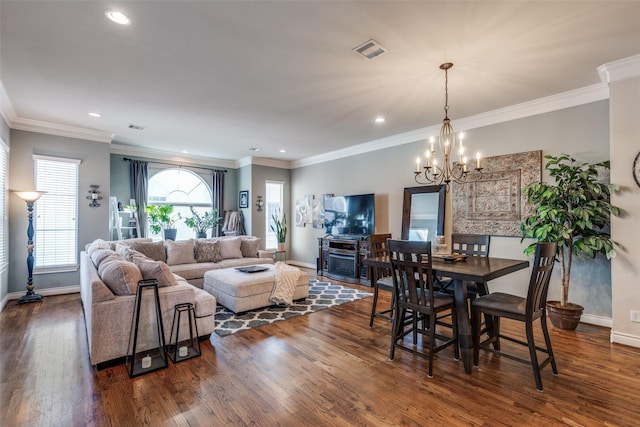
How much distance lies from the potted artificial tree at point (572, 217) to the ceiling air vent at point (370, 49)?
2502 millimetres

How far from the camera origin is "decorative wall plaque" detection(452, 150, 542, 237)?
4.14 metres

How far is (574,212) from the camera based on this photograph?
334 cm

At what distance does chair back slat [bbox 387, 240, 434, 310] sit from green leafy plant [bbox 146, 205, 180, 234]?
18.8ft

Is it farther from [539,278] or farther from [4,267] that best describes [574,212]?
[4,267]

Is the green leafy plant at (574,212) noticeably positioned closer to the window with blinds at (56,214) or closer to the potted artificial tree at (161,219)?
the potted artificial tree at (161,219)

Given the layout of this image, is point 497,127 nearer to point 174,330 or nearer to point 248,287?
point 248,287

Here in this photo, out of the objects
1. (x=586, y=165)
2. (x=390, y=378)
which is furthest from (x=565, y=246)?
(x=390, y=378)

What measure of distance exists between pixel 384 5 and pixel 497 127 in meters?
3.13

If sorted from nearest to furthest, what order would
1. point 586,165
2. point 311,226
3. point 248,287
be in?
1. point 586,165
2. point 248,287
3. point 311,226

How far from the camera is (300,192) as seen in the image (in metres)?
8.10

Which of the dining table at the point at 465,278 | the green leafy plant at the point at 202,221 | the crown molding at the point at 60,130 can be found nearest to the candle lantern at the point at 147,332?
the dining table at the point at 465,278

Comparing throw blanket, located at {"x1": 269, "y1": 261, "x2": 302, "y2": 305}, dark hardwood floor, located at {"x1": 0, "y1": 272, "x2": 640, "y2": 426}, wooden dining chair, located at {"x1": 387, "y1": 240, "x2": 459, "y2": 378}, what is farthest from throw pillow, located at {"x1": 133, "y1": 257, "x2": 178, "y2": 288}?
wooden dining chair, located at {"x1": 387, "y1": 240, "x2": 459, "y2": 378}

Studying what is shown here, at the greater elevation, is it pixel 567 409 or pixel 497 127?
pixel 497 127

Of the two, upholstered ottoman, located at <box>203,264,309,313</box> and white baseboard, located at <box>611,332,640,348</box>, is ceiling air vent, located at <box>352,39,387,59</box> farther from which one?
white baseboard, located at <box>611,332,640,348</box>
